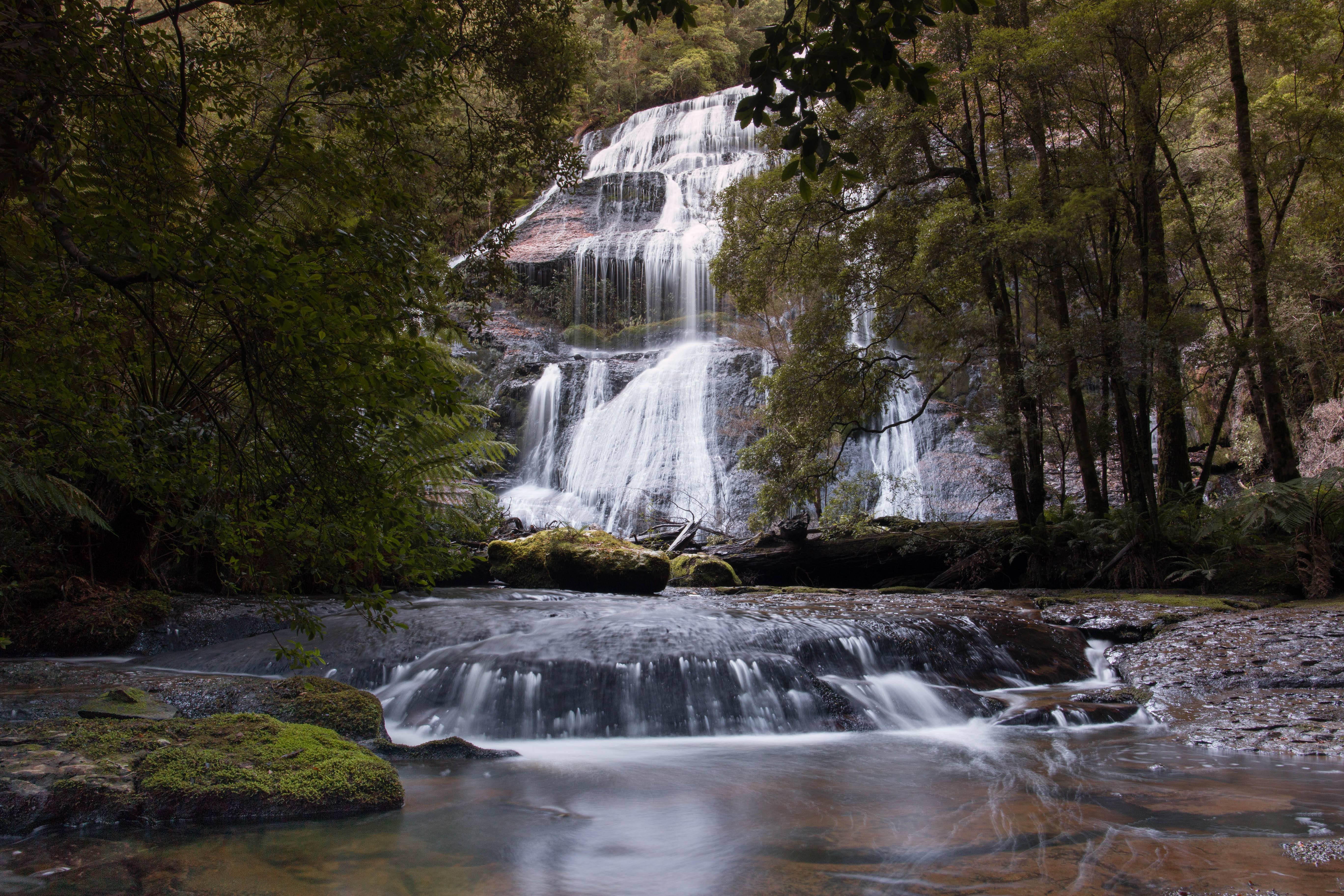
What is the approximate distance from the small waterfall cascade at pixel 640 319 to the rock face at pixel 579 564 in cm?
701

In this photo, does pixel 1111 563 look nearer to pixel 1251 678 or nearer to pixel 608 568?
pixel 1251 678

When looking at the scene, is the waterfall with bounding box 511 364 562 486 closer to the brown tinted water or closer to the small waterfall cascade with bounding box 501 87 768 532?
the small waterfall cascade with bounding box 501 87 768 532

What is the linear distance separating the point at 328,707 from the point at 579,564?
6.99 meters

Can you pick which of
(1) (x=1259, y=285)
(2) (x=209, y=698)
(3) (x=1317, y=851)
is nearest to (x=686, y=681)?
(2) (x=209, y=698)

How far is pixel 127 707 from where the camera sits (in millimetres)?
4160

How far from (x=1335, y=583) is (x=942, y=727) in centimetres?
640

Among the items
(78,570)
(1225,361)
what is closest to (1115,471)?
(1225,361)

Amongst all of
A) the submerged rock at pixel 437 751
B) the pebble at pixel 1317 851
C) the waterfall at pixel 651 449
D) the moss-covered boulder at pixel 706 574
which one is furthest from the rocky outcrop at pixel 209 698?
the waterfall at pixel 651 449

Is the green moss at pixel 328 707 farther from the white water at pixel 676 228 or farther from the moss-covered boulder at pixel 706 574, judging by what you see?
the white water at pixel 676 228

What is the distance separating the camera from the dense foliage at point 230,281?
2.64m

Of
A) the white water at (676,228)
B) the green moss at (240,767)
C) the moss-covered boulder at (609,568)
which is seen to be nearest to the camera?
the green moss at (240,767)

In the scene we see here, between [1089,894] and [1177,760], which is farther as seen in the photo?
[1177,760]

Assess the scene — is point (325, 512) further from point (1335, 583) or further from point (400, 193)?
point (1335, 583)

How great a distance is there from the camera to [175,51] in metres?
4.72
